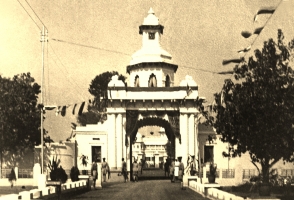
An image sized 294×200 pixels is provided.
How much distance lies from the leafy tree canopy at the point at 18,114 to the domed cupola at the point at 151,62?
9.82m

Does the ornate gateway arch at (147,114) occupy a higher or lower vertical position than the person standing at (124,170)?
higher

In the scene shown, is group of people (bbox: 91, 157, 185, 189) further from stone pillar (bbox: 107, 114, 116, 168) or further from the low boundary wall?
stone pillar (bbox: 107, 114, 116, 168)

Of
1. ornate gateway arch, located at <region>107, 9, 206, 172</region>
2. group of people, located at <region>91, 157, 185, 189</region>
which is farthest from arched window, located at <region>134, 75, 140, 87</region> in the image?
group of people, located at <region>91, 157, 185, 189</region>

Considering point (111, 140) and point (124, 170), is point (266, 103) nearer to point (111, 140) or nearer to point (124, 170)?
point (124, 170)

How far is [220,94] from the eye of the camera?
33.6 meters

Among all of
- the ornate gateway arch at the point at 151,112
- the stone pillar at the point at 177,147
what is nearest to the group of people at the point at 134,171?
the ornate gateway arch at the point at 151,112

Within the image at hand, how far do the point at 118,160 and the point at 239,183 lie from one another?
528 inches

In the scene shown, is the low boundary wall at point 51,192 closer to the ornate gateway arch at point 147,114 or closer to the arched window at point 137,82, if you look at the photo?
the ornate gateway arch at point 147,114

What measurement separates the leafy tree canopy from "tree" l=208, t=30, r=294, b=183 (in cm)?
2374

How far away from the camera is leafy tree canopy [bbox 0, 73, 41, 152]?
167ft

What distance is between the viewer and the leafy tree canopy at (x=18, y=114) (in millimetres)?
50969

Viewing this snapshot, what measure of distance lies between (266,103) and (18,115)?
29393 mm

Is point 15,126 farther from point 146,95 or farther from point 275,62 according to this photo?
point 275,62

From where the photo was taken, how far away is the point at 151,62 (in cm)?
5453
